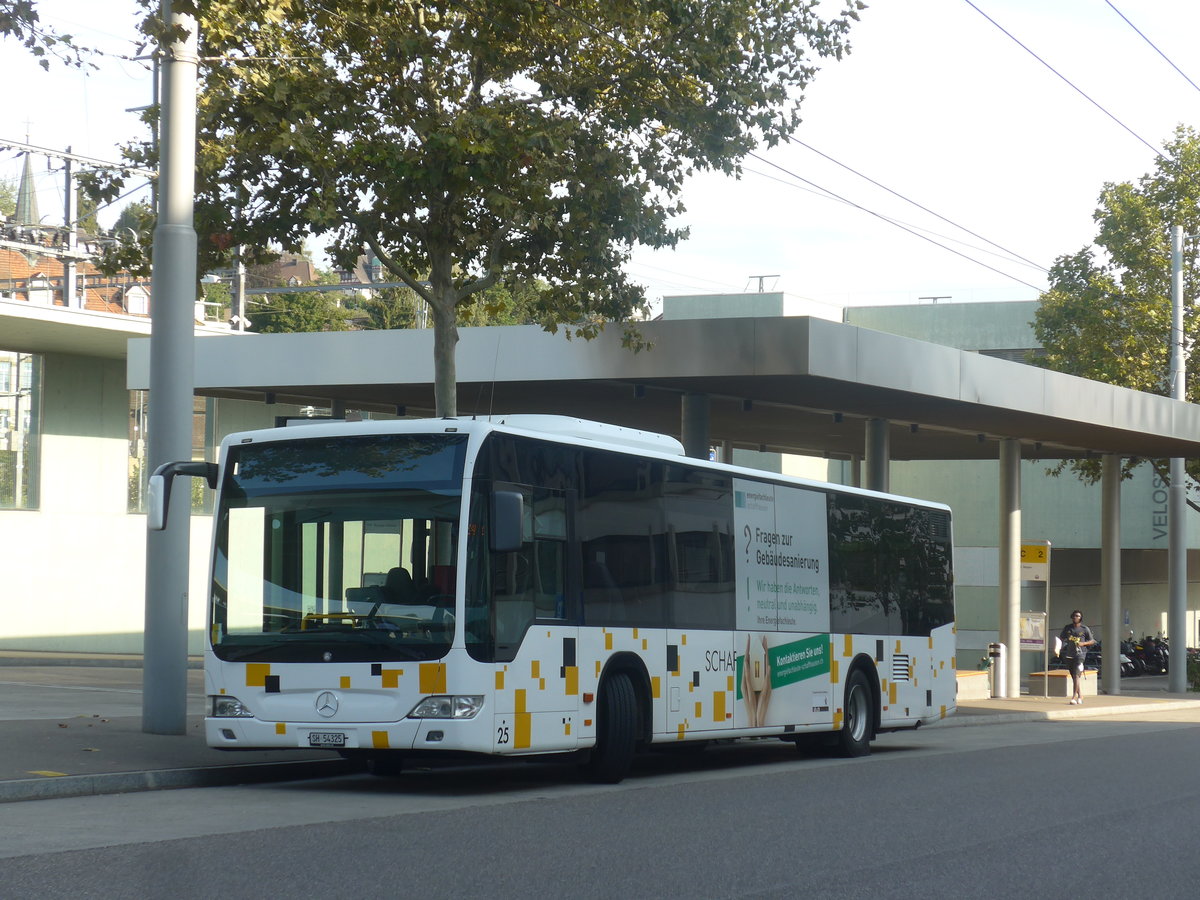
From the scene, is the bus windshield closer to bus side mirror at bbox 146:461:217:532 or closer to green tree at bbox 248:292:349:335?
bus side mirror at bbox 146:461:217:532

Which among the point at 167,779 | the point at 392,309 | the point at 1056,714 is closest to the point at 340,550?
the point at 167,779

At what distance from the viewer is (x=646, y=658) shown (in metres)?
14.5

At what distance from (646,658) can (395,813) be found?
12.0 feet

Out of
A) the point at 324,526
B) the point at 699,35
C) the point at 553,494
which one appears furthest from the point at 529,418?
the point at 699,35

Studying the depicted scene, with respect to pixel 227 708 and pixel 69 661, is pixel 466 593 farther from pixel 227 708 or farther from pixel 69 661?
pixel 69 661

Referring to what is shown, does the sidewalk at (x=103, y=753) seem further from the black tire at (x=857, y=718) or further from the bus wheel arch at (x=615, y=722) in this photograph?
the black tire at (x=857, y=718)

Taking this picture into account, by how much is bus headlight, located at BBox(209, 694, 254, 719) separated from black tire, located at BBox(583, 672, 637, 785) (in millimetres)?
2891

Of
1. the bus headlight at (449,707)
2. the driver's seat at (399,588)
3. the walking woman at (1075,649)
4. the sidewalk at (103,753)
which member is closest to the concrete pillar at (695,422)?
the sidewalk at (103,753)

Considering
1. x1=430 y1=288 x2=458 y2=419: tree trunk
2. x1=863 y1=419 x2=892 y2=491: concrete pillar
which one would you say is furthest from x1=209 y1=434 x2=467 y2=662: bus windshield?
x1=863 y1=419 x2=892 y2=491: concrete pillar

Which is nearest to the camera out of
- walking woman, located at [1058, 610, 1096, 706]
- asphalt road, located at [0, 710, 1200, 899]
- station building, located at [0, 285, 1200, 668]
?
asphalt road, located at [0, 710, 1200, 899]

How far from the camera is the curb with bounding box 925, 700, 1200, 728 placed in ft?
83.5

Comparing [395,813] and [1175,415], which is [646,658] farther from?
[1175,415]

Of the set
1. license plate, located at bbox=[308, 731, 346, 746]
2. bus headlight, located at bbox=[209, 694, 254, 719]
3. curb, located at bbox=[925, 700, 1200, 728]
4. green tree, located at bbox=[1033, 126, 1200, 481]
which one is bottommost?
curb, located at bbox=[925, 700, 1200, 728]

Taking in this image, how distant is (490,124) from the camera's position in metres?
16.3
